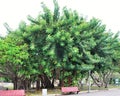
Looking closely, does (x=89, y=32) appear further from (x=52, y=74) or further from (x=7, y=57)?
(x=7, y=57)

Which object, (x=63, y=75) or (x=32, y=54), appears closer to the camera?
(x=32, y=54)

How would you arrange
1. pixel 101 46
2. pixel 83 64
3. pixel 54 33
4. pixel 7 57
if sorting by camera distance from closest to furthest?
pixel 7 57
pixel 54 33
pixel 83 64
pixel 101 46

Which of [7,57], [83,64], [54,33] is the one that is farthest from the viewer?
[83,64]

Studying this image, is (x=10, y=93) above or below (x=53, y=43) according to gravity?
below

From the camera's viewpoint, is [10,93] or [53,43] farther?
[53,43]

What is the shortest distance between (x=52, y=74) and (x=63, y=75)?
1.82m

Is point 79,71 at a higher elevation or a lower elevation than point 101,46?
lower

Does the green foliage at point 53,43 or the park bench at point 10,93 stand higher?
the green foliage at point 53,43

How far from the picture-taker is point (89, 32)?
44.0m

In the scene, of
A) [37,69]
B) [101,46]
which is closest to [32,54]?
[37,69]

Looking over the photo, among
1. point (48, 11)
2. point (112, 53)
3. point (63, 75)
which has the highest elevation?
point (48, 11)

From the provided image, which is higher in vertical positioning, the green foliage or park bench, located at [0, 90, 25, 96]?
the green foliage

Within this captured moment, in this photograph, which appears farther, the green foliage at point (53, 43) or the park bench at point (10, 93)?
the green foliage at point (53, 43)

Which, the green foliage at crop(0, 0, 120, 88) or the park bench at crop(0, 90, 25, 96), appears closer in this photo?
the park bench at crop(0, 90, 25, 96)
